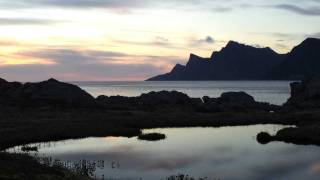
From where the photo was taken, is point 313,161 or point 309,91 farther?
point 309,91

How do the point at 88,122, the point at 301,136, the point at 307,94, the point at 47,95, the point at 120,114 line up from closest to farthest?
the point at 301,136 → the point at 88,122 → the point at 120,114 → the point at 47,95 → the point at 307,94

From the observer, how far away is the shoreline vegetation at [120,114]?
67250mm

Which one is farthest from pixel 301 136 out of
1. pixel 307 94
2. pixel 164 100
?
pixel 307 94

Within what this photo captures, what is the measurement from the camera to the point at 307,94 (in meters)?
124

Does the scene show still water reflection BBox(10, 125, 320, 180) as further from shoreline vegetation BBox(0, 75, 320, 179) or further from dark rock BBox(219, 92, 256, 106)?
dark rock BBox(219, 92, 256, 106)

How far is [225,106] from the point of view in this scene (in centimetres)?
11625

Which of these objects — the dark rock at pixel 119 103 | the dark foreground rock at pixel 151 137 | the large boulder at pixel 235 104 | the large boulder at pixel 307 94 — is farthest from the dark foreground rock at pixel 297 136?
the dark rock at pixel 119 103

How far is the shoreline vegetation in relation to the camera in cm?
6725

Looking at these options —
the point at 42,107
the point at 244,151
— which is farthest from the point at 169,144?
the point at 42,107

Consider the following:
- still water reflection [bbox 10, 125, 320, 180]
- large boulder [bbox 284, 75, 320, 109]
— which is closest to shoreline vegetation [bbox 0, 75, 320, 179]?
large boulder [bbox 284, 75, 320, 109]

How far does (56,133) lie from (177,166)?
26.4m

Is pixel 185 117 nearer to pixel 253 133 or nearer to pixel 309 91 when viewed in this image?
pixel 253 133

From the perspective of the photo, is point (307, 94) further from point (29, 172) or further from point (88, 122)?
point (29, 172)

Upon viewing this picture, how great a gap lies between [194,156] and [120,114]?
45.5m
